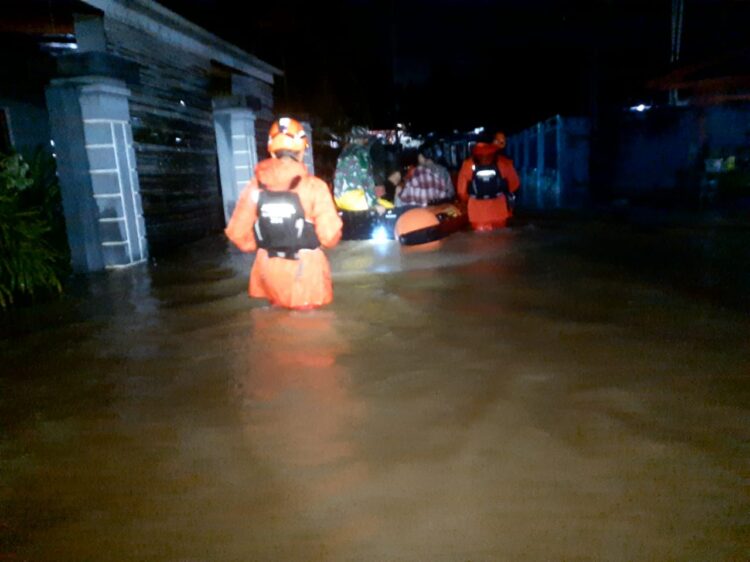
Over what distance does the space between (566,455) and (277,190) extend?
3.69m

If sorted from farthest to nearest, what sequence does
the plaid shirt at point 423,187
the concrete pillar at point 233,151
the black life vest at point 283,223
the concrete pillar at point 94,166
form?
1. the concrete pillar at point 233,151
2. the plaid shirt at point 423,187
3. the concrete pillar at point 94,166
4. the black life vest at point 283,223

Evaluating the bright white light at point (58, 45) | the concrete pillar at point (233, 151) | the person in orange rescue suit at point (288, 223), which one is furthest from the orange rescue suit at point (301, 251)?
the concrete pillar at point (233, 151)

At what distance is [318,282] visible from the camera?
6375mm

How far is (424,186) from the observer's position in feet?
36.4

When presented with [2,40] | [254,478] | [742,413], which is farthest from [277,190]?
[2,40]

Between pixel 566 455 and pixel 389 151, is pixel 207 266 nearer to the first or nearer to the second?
pixel 566 455

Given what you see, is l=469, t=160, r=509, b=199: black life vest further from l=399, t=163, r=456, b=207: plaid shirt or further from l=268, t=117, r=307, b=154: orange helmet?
l=268, t=117, r=307, b=154: orange helmet

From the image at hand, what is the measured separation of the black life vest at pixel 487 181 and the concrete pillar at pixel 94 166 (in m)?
5.59

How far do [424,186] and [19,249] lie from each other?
629 cm

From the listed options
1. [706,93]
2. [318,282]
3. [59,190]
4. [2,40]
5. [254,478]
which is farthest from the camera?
[706,93]

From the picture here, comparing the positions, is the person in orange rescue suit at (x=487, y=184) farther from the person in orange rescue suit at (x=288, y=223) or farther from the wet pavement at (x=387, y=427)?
the person in orange rescue suit at (x=288, y=223)

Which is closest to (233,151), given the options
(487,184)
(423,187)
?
(423,187)

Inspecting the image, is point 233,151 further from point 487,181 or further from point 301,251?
point 301,251

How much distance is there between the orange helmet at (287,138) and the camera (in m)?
6.12
